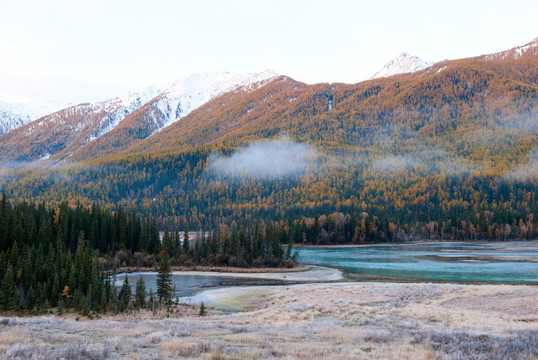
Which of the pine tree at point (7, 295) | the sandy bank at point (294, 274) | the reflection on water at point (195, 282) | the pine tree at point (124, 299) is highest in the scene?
the pine tree at point (7, 295)

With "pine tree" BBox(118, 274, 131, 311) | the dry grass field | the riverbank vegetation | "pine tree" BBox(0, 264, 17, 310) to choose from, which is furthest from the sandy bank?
the dry grass field

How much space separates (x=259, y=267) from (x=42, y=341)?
246 ft

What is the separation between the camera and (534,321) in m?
30.6

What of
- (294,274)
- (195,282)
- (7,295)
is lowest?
(294,274)

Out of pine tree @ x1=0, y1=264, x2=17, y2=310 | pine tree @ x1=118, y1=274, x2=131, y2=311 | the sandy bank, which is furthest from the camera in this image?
the sandy bank

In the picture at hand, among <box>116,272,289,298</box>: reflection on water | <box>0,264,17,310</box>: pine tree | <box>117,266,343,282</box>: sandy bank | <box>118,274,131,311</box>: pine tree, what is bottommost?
<box>117,266,343,282</box>: sandy bank

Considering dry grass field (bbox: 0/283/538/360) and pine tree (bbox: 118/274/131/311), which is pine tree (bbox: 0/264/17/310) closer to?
pine tree (bbox: 118/274/131/311)

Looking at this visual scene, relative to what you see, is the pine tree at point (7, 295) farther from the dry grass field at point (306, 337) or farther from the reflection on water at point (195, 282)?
the reflection on water at point (195, 282)

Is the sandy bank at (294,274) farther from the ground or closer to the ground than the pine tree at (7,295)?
closer to the ground

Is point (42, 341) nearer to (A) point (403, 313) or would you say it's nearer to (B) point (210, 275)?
(A) point (403, 313)

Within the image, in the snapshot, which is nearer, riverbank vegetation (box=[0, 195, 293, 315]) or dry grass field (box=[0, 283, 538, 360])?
dry grass field (box=[0, 283, 538, 360])

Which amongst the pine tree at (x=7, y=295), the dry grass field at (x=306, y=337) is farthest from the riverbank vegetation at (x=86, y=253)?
the dry grass field at (x=306, y=337)

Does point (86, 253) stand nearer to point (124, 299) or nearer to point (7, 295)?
point (7, 295)

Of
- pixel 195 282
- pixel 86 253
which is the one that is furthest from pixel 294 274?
pixel 86 253
